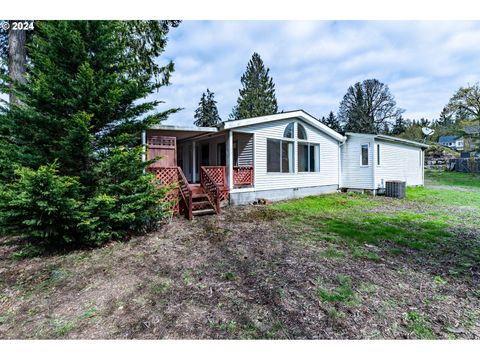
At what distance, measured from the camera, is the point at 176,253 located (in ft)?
14.6

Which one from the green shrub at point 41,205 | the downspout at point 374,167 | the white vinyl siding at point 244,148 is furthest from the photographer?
the downspout at point 374,167

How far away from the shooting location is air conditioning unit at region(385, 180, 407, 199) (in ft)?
37.2

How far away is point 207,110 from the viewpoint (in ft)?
122

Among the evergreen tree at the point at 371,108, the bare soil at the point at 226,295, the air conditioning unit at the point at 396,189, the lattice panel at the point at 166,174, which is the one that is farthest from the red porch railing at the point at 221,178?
the evergreen tree at the point at 371,108

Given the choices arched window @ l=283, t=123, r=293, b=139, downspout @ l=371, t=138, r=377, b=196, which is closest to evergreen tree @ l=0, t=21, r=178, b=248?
arched window @ l=283, t=123, r=293, b=139

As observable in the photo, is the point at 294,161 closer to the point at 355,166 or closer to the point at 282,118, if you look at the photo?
the point at 282,118

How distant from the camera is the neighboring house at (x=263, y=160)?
7559 millimetres

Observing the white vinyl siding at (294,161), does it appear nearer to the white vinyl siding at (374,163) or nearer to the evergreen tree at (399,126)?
the white vinyl siding at (374,163)

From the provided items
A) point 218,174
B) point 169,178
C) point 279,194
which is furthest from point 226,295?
point 279,194

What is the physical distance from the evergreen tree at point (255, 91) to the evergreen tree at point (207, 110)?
4.43 m

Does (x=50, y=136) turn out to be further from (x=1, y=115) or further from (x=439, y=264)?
(x=439, y=264)

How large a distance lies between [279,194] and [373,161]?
514 cm

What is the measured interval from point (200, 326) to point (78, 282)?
2.19 metres

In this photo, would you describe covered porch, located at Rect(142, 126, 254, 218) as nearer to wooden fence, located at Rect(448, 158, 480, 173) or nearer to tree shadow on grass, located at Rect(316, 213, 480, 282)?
tree shadow on grass, located at Rect(316, 213, 480, 282)
